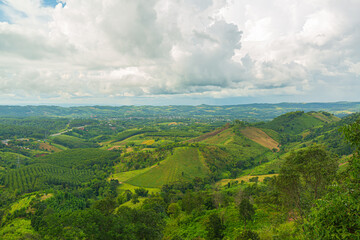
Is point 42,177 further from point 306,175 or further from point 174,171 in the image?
point 306,175

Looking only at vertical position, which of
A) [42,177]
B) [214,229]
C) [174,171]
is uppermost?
[214,229]

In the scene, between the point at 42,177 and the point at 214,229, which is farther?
the point at 42,177

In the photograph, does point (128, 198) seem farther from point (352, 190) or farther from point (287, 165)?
point (352, 190)

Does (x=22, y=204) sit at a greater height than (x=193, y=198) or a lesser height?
lesser

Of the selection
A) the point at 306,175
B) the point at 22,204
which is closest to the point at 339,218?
the point at 306,175

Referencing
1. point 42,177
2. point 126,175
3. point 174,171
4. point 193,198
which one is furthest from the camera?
point 126,175

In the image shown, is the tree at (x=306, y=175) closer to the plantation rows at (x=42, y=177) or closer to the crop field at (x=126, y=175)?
the crop field at (x=126, y=175)

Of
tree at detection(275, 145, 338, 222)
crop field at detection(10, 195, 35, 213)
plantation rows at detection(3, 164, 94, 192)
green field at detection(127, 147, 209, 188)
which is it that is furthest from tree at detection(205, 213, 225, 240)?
plantation rows at detection(3, 164, 94, 192)
